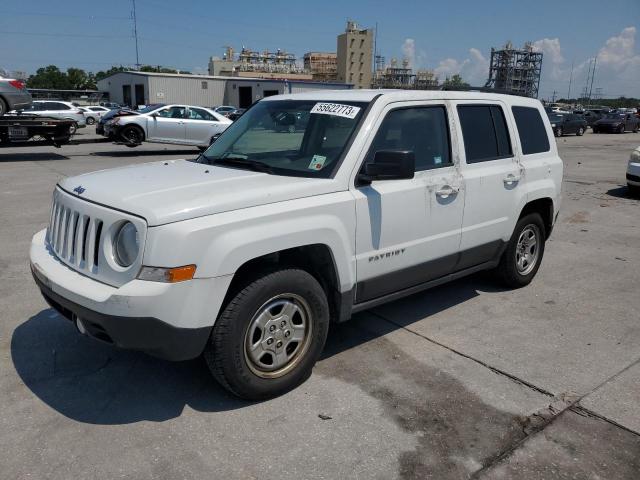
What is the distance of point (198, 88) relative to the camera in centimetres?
5850

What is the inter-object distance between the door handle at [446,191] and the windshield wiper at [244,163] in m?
1.32

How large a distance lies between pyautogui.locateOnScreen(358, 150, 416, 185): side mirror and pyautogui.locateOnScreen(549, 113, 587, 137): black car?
32.8 meters

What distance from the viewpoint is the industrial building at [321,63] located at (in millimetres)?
142375

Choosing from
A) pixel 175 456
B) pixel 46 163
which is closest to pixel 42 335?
pixel 175 456

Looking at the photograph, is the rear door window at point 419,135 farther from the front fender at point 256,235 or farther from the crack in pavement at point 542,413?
the crack in pavement at point 542,413

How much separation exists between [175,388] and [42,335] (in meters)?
1.43

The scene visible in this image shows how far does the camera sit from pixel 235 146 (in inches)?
169

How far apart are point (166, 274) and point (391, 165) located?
1.53 m

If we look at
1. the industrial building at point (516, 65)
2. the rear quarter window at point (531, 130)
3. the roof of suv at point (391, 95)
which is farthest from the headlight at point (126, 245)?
the industrial building at point (516, 65)

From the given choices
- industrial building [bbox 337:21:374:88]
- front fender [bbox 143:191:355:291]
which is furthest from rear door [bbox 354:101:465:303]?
industrial building [bbox 337:21:374:88]

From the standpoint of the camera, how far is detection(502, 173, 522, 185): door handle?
187 inches

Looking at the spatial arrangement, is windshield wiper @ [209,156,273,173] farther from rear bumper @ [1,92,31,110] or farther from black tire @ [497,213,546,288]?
rear bumper @ [1,92,31,110]

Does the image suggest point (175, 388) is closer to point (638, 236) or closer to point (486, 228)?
point (486, 228)

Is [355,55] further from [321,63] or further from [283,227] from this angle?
[283,227]
